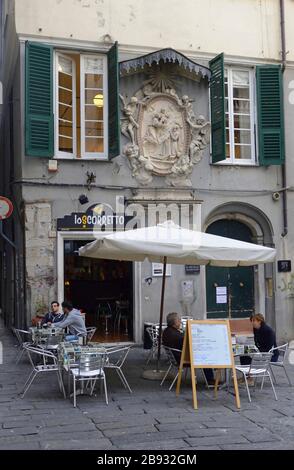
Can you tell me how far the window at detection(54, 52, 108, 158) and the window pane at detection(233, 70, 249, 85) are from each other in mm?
3266

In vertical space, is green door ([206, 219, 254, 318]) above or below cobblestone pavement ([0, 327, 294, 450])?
above

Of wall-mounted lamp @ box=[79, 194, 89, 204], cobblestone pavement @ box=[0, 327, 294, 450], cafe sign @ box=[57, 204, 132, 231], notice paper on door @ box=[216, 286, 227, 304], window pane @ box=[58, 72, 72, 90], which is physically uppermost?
window pane @ box=[58, 72, 72, 90]

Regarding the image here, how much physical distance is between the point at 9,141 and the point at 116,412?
10.2m

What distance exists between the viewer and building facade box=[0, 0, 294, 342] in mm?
12383

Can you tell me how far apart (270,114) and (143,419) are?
9.13m

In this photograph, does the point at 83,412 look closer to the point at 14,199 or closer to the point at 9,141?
the point at 14,199

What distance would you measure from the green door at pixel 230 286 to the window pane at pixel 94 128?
11.6ft

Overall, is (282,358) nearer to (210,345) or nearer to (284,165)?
(210,345)

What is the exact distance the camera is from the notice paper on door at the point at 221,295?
13887 mm

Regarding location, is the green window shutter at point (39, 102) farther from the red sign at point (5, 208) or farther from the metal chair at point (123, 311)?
the metal chair at point (123, 311)

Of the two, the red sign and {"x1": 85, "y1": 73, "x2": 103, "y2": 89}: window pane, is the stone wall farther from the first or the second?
{"x1": 85, "y1": 73, "x2": 103, "y2": 89}: window pane

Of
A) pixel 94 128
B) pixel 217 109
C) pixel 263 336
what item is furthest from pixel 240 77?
pixel 263 336

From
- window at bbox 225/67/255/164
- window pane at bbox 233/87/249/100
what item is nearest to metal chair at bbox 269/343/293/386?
window at bbox 225/67/255/164
